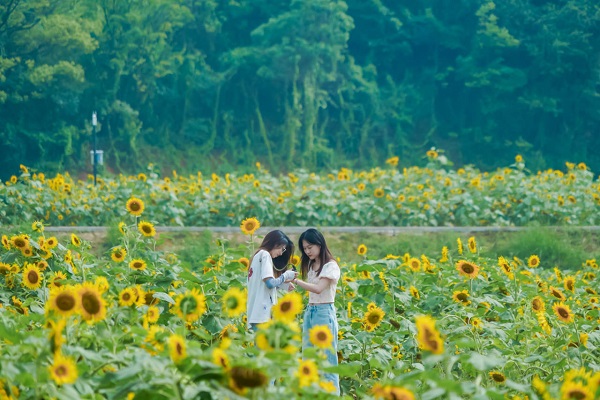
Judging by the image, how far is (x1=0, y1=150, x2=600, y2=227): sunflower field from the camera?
1005 centimetres

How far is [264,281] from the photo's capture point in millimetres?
4301

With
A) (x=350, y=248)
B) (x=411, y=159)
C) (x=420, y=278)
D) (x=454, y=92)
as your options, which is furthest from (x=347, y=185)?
(x=454, y=92)

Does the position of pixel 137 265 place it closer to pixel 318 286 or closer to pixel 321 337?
pixel 318 286

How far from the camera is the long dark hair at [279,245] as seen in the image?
4449 millimetres

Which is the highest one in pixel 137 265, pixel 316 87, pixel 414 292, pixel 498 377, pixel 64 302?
pixel 64 302

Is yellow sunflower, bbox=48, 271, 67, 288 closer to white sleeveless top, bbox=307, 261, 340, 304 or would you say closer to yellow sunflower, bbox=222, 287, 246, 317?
white sleeveless top, bbox=307, 261, 340, 304

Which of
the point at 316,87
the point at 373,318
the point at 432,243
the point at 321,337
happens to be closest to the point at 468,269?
the point at 373,318

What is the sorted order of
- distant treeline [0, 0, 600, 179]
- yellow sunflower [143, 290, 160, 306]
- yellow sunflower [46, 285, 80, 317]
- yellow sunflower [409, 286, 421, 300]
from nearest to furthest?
yellow sunflower [46, 285, 80, 317] → yellow sunflower [143, 290, 160, 306] → yellow sunflower [409, 286, 421, 300] → distant treeline [0, 0, 600, 179]

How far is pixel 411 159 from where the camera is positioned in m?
23.1

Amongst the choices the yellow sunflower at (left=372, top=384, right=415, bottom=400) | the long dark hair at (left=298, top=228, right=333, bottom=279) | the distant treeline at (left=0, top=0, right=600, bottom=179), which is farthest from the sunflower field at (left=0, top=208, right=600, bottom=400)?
the distant treeline at (left=0, top=0, right=600, bottom=179)

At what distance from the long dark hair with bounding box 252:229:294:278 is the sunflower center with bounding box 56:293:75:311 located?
2.04 m

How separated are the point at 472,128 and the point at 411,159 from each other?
6.02 feet

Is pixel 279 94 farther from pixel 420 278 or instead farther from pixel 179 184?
pixel 420 278

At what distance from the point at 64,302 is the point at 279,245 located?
2.08 metres
